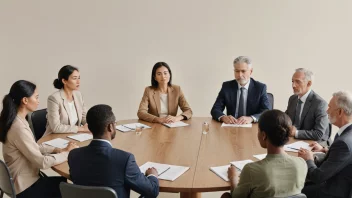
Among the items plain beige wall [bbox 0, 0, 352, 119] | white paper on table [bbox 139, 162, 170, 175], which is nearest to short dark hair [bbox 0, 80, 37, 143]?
white paper on table [bbox 139, 162, 170, 175]

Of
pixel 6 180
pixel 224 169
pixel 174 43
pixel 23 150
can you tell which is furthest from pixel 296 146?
pixel 174 43

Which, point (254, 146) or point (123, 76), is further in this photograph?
point (123, 76)

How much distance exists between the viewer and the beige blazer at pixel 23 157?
267 centimetres

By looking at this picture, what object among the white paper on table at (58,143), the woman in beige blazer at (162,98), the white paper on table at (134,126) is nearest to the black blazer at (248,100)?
the woman in beige blazer at (162,98)

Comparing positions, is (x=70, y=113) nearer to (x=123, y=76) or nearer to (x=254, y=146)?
(x=123, y=76)

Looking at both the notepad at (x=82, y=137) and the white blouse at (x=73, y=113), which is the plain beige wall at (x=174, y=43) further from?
the notepad at (x=82, y=137)

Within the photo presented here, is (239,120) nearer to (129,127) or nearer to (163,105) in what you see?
(163,105)

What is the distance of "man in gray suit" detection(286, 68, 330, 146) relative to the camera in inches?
127

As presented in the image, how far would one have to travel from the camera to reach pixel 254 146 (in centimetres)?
303

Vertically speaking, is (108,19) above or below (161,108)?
above

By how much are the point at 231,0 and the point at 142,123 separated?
214 cm

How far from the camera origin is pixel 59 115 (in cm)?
368

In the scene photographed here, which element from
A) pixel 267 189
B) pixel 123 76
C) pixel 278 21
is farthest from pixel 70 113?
pixel 278 21

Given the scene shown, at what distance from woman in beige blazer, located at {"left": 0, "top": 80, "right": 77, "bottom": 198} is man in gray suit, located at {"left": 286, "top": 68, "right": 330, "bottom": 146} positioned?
2.11 m
